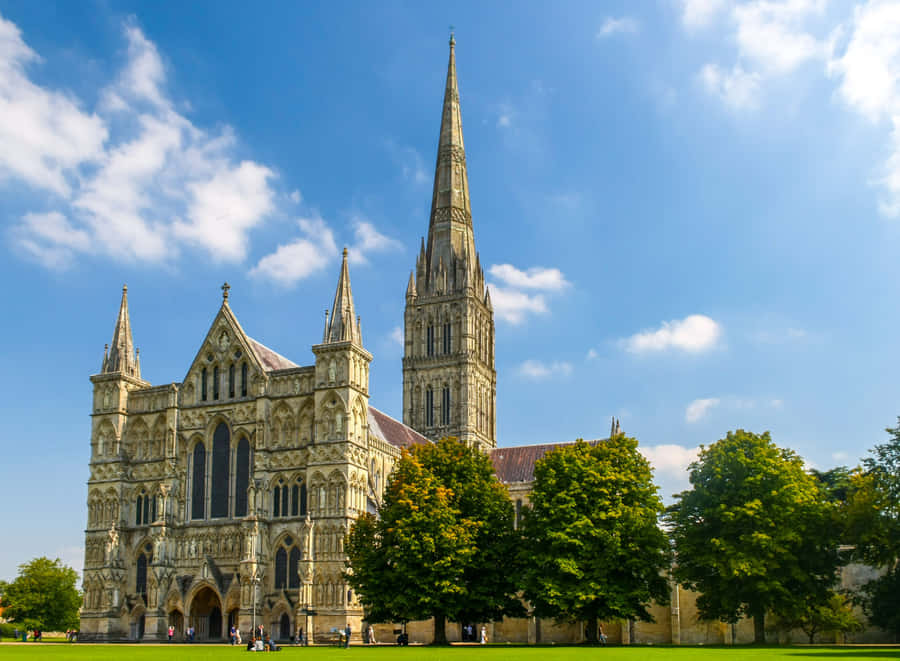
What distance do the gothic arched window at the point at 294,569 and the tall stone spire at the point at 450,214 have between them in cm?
4013

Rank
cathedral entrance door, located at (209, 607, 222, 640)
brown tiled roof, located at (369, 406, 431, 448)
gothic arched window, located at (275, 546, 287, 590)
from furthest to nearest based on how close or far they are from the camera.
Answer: brown tiled roof, located at (369, 406, 431, 448), cathedral entrance door, located at (209, 607, 222, 640), gothic arched window, located at (275, 546, 287, 590)

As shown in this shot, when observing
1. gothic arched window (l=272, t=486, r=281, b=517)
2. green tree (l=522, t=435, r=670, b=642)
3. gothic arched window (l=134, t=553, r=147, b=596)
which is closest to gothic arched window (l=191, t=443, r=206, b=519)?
gothic arched window (l=134, t=553, r=147, b=596)

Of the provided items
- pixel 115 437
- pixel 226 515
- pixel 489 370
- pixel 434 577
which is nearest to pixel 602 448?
pixel 434 577

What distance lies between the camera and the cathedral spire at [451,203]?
9412 centimetres

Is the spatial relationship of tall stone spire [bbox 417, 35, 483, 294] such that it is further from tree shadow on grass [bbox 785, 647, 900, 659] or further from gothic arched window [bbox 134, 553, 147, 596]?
tree shadow on grass [bbox 785, 647, 900, 659]

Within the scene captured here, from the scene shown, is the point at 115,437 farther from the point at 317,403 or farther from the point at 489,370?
the point at 489,370

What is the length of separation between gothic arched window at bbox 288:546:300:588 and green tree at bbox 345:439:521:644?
24.5 ft

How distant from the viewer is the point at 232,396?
62.3m

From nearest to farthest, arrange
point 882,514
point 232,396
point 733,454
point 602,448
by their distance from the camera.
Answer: point 882,514
point 733,454
point 602,448
point 232,396

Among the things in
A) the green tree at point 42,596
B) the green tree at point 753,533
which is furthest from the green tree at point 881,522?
the green tree at point 42,596

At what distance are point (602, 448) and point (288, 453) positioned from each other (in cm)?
2073

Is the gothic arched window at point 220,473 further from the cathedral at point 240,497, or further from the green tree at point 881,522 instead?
the green tree at point 881,522

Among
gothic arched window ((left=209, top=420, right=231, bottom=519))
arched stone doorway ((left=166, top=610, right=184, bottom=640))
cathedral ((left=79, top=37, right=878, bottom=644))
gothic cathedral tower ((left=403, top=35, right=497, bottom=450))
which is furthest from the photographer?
gothic cathedral tower ((left=403, top=35, right=497, bottom=450))

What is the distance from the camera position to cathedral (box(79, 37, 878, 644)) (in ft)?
185
